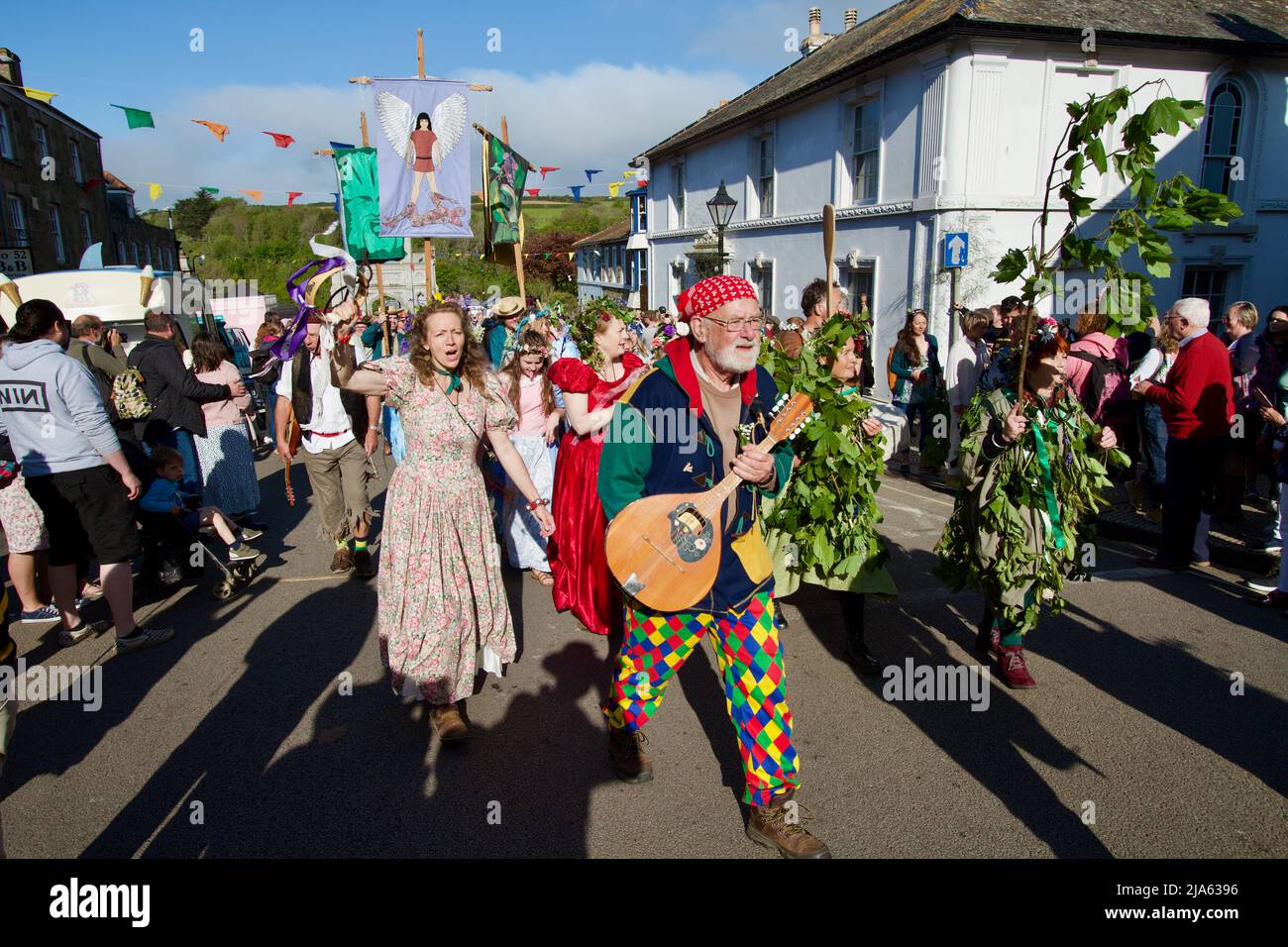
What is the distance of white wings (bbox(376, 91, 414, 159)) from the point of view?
945 cm

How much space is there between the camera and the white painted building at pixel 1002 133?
1410cm

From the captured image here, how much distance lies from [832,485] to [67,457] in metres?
4.33

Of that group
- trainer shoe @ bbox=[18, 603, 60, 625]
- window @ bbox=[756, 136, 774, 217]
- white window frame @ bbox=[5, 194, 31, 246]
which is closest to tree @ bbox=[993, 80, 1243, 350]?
trainer shoe @ bbox=[18, 603, 60, 625]

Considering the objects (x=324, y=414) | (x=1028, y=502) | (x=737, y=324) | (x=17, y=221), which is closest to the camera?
(x=737, y=324)

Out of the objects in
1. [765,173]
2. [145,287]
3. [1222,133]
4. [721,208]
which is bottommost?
[145,287]

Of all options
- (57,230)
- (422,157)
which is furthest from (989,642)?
(57,230)

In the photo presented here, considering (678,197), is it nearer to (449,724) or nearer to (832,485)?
(832,485)

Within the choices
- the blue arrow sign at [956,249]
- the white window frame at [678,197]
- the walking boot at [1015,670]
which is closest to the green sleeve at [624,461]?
the walking boot at [1015,670]

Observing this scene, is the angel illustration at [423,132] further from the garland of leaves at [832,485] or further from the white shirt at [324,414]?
the garland of leaves at [832,485]

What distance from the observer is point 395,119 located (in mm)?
9500

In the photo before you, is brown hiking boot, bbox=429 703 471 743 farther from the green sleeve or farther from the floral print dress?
the green sleeve
